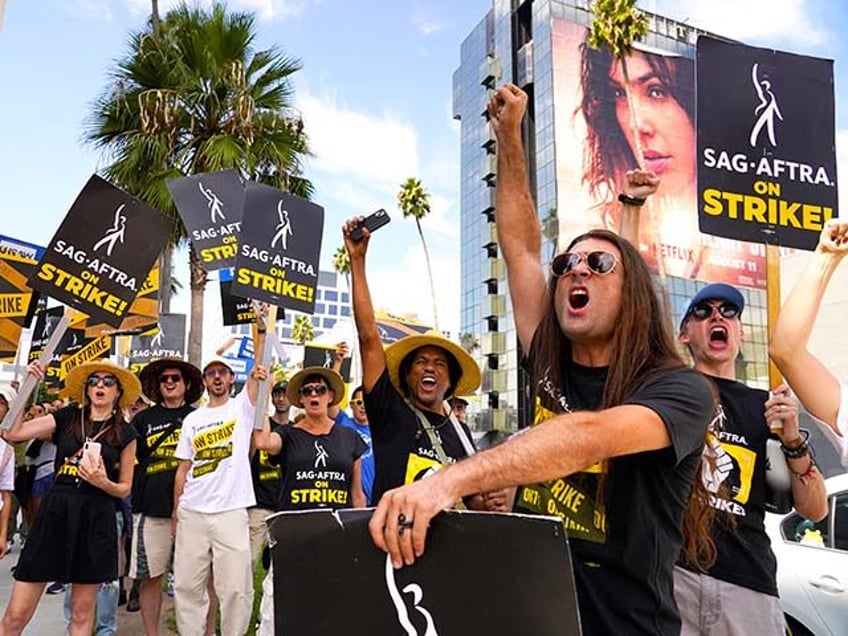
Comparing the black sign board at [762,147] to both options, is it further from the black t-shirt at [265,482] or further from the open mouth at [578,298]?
the black t-shirt at [265,482]

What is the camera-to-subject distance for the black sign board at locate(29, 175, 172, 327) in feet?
16.4

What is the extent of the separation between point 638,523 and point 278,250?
424 centimetres

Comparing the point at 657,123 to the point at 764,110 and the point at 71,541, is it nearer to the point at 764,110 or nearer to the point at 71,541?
the point at 764,110

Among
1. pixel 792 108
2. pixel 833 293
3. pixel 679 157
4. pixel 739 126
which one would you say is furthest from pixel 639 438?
pixel 679 157

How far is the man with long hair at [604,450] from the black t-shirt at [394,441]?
127 cm

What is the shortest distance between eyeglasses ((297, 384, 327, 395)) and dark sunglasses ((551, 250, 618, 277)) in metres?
3.69

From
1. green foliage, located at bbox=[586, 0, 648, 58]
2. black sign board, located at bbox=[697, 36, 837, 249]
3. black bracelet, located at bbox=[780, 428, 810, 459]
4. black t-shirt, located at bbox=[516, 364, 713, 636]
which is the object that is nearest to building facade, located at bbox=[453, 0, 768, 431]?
green foliage, located at bbox=[586, 0, 648, 58]

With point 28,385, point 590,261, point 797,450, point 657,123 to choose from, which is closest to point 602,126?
point 657,123

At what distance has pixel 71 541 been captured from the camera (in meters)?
4.60

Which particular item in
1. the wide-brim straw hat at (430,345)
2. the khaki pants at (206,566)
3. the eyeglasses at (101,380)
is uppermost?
the wide-brim straw hat at (430,345)

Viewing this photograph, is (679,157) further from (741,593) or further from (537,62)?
(741,593)

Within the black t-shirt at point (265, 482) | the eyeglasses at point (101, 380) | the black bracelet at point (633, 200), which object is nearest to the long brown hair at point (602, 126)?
the black t-shirt at point (265, 482)

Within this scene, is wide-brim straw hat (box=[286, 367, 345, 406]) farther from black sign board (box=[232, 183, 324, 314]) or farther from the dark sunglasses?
the dark sunglasses

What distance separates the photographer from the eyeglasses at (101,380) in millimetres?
5021
